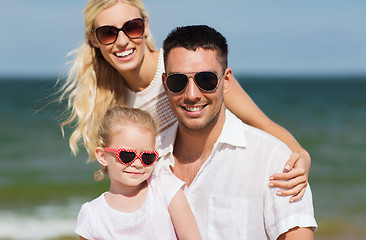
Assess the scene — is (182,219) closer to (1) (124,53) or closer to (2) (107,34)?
(1) (124,53)

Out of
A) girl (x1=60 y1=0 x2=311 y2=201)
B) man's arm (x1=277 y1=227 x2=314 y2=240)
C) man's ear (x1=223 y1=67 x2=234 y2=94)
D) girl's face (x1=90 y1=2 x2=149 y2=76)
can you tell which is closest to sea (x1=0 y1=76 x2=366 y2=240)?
girl (x1=60 y1=0 x2=311 y2=201)

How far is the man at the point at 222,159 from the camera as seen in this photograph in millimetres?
3275

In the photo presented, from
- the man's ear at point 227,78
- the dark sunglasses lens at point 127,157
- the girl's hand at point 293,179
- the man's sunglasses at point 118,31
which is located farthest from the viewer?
the man's sunglasses at point 118,31

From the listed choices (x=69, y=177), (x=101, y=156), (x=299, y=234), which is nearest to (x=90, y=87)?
(x=101, y=156)

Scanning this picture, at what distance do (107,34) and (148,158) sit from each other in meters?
1.33

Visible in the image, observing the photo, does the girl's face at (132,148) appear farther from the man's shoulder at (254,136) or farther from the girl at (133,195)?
the man's shoulder at (254,136)

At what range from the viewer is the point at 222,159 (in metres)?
3.44

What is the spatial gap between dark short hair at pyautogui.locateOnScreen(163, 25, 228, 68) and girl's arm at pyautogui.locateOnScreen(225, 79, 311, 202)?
75 centimetres

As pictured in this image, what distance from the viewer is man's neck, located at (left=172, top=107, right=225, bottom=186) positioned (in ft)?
11.6

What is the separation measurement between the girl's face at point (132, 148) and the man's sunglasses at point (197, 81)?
0.34 m

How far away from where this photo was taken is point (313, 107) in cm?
2961

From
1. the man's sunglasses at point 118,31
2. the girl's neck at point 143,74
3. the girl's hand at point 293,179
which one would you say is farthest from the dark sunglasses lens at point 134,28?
the girl's hand at point 293,179

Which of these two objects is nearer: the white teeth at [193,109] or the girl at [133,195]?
the girl at [133,195]

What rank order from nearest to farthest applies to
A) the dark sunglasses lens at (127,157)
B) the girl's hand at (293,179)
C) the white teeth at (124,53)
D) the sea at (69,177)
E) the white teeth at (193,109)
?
1. the dark sunglasses lens at (127,157)
2. the girl's hand at (293,179)
3. the white teeth at (193,109)
4. the white teeth at (124,53)
5. the sea at (69,177)
